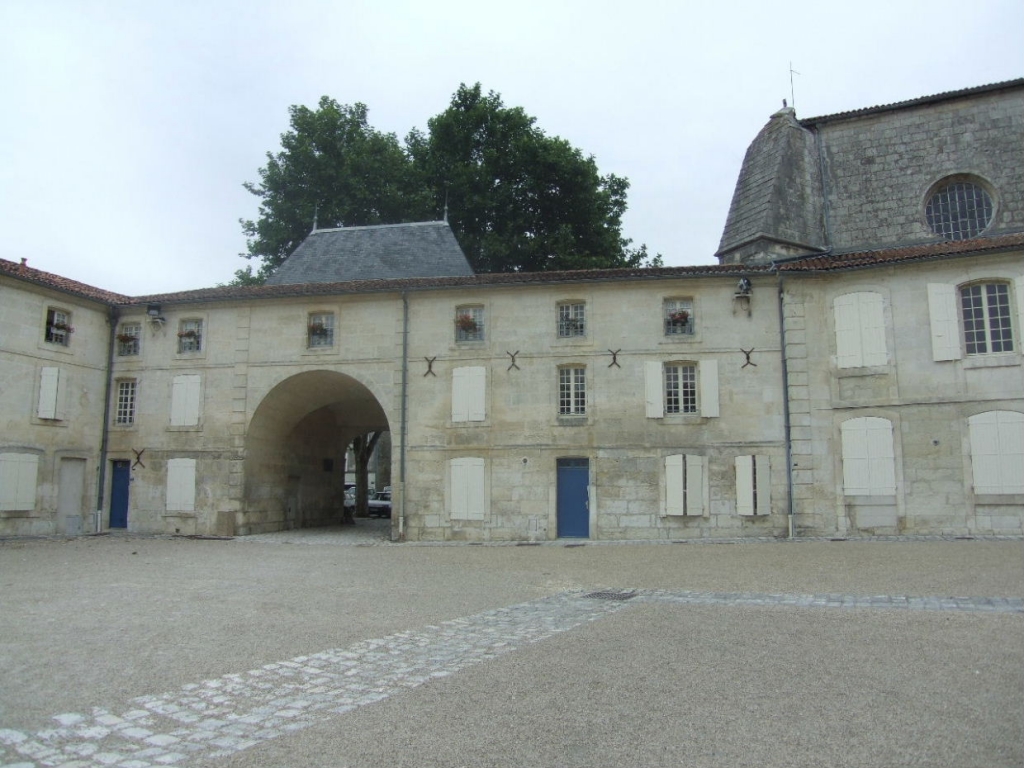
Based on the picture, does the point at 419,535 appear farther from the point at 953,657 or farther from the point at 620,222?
the point at 620,222

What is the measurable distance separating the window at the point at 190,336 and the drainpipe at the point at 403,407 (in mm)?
5207

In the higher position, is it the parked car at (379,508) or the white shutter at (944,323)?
the white shutter at (944,323)

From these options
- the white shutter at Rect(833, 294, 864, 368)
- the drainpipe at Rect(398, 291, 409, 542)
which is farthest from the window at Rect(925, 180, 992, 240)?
the drainpipe at Rect(398, 291, 409, 542)

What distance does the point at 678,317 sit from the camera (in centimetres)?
1758

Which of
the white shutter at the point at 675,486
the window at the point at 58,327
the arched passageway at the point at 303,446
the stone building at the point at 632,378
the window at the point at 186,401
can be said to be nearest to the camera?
the stone building at the point at 632,378

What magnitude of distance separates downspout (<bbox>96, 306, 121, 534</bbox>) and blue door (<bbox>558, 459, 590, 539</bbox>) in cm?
1130

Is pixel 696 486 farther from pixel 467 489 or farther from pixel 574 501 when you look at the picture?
pixel 467 489

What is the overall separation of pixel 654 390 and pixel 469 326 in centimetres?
439

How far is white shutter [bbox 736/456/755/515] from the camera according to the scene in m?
16.7

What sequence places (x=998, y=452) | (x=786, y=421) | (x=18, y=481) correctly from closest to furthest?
(x=998, y=452), (x=786, y=421), (x=18, y=481)

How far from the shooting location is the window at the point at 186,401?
63.7 feet

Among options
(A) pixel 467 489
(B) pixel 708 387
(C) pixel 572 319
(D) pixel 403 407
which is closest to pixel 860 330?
(B) pixel 708 387

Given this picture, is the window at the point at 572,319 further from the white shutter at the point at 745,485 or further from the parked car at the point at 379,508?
the parked car at the point at 379,508

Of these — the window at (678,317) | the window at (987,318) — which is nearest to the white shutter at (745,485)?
the window at (678,317)
